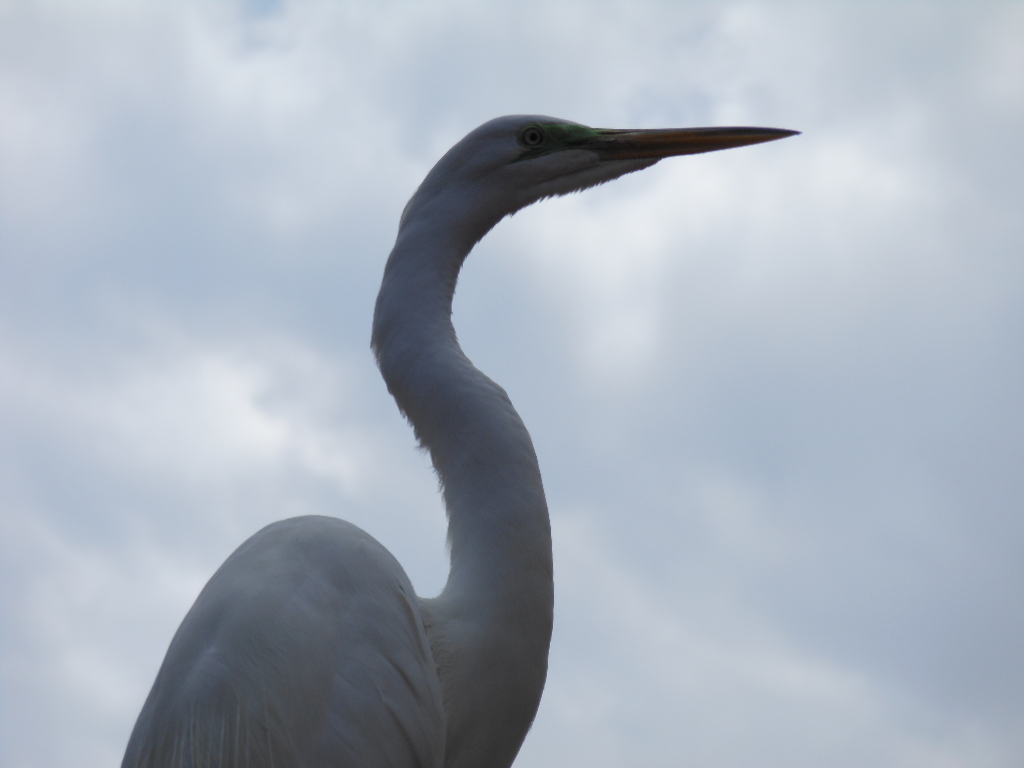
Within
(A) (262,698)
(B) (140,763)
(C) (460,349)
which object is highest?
(C) (460,349)

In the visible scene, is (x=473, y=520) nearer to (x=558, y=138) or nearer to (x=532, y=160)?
(x=532, y=160)

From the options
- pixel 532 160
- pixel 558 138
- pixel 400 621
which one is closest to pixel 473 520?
pixel 400 621

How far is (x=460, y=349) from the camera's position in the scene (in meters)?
2.70

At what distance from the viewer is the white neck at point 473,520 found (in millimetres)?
2322

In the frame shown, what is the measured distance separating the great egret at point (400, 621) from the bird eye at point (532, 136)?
39 centimetres

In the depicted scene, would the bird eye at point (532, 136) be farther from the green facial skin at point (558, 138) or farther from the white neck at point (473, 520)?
the white neck at point (473, 520)

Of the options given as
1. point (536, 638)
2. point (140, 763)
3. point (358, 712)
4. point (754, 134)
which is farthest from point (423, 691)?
point (754, 134)

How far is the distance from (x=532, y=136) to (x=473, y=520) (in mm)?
1343

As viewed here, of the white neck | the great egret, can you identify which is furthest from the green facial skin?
the white neck

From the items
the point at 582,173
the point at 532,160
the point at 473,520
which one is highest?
the point at 582,173

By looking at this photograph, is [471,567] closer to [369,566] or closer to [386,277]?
[369,566]

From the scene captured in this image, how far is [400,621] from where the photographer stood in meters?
2.32

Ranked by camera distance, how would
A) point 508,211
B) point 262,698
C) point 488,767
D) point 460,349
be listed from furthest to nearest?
1. point 508,211
2. point 460,349
3. point 488,767
4. point 262,698

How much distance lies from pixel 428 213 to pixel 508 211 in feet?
0.99
